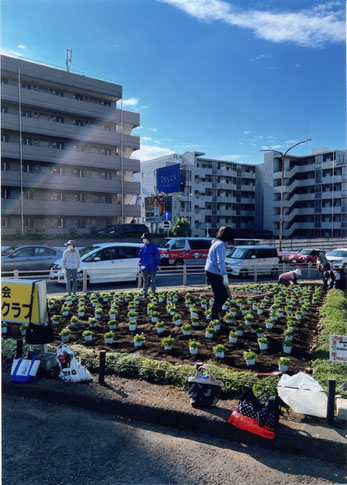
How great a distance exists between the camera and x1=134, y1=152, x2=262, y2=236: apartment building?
56594 millimetres

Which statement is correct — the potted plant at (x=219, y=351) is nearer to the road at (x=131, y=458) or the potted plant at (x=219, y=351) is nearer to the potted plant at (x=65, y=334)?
the road at (x=131, y=458)

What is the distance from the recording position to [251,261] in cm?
1891

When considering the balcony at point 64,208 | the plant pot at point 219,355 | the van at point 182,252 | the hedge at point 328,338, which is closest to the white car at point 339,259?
the van at point 182,252

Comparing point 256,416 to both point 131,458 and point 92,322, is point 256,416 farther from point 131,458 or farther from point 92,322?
point 92,322

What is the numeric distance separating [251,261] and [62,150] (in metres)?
24.0

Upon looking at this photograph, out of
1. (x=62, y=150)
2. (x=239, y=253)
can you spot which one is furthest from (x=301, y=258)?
(x=62, y=150)

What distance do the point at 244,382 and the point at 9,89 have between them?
114ft

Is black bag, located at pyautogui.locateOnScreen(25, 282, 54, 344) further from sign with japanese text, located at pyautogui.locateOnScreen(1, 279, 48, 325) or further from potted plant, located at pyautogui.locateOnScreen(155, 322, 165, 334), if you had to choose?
potted plant, located at pyautogui.locateOnScreen(155, 322, 165, 334)

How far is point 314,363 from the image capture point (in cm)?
493

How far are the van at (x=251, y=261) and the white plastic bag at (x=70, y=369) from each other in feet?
→ 45.9

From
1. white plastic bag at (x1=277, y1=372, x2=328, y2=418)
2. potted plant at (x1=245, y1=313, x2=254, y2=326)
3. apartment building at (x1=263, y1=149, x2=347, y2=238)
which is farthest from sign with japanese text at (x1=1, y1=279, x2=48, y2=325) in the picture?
apartment building at (x1=263, y1=149, x2=347, y2=238)

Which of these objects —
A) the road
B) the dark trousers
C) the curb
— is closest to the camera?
the road

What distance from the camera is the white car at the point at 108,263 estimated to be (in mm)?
14180

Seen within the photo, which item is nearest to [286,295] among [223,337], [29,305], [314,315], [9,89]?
[314,315]
